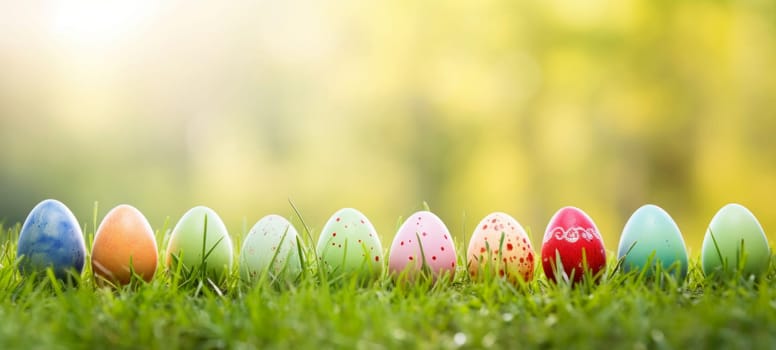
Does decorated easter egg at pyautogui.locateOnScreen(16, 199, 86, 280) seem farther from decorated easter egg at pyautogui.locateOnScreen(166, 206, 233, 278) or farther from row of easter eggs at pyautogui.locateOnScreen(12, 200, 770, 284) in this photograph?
decorated easter egg at pyautogui.locateOnScreen(166, 206, 233, 278)

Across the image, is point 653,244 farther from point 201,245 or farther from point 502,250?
point 201,245

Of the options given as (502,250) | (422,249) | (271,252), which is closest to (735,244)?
(502,250)

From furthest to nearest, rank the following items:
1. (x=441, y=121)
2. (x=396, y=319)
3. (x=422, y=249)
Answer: (x=441, y=121)
(x=422, y=249)
(x=396, y=319)

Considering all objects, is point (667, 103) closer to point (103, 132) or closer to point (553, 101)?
point (553, 101)

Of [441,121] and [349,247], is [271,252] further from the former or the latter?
[441,121]

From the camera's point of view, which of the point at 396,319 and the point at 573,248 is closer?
the point at 396,319

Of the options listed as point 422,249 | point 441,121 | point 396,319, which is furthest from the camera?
point 441,121

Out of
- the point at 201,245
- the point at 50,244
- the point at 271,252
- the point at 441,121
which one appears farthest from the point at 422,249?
the point at 441,121
